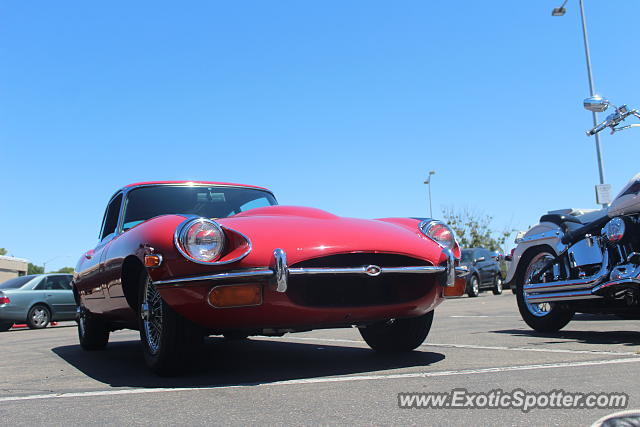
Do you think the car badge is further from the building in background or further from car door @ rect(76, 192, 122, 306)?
the building in background

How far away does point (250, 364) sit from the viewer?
4.68 meters

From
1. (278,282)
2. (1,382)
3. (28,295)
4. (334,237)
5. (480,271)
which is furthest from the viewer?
(480,271)

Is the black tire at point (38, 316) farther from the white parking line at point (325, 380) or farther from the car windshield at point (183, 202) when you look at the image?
the white parking line at point (325, 380)

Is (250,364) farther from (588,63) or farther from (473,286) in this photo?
(588,63)

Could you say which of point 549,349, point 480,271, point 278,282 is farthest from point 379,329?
point 480,271

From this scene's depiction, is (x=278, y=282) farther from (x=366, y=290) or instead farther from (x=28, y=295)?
(x=28, y=295)

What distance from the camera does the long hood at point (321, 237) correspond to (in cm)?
383

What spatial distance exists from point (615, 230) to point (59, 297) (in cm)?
1319

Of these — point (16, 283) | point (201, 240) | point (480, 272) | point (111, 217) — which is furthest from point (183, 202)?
point (480, 272)

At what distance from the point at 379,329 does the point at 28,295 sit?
12057 mm

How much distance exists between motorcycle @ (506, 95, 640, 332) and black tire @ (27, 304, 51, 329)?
11518mm

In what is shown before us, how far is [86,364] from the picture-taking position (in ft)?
17.3

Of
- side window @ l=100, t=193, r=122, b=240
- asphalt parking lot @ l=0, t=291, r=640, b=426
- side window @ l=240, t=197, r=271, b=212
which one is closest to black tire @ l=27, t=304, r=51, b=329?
side window @ l=100, t=193, r=122, b=240

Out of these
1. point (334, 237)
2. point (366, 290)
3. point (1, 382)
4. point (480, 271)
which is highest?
point (334, 237)
